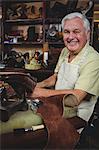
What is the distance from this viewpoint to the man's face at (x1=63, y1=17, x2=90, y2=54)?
1.63 m

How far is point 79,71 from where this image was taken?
1644 millimetres

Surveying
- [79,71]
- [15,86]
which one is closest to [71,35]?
[79,71]

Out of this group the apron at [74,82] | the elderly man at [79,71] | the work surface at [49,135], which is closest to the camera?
the work surface at [49,135]

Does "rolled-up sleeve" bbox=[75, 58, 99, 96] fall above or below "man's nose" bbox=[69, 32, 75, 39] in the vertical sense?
below

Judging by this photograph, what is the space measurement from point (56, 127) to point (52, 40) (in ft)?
6.90

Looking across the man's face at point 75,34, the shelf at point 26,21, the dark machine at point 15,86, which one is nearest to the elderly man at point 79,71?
the man's face at point 75,34

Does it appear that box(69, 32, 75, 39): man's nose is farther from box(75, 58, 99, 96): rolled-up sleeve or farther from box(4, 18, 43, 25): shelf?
box(4, 18, 43, 25): shelf

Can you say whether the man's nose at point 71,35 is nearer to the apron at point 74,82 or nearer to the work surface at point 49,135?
the apron at point 74,82

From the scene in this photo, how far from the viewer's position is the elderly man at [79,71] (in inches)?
60.9

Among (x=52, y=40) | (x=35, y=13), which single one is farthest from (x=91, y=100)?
(x=35, y=13)

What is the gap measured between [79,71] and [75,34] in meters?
0.25

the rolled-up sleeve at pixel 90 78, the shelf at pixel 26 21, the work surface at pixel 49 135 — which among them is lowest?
the work surface at pixel 49 135

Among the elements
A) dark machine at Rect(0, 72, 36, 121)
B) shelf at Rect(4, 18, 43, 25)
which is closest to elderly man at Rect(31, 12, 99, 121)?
dark machine at Rect(0, 72, 36, 121)

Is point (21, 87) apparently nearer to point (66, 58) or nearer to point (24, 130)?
point (66, 58)
